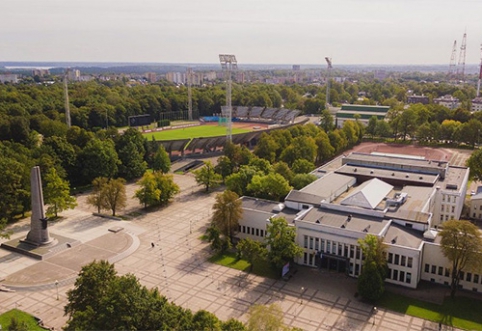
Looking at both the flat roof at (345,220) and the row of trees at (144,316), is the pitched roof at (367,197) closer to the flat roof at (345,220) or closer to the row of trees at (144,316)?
the flat roof at (345,220)

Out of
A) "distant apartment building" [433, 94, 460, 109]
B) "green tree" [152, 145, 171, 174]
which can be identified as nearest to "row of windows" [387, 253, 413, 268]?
"green tree" [152, 145, 171, 174]

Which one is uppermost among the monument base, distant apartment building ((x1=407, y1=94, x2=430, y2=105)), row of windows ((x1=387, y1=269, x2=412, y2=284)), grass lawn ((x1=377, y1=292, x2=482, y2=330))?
distant apartment building ((x1=407, y1=94, x2=430, y2=105))

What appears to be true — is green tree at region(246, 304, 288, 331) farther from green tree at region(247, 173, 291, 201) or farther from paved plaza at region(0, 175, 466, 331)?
green tree at region(247, 173, 291, 201)

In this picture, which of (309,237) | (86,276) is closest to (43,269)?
(86,276)

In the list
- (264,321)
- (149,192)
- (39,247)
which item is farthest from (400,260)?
(39,247)

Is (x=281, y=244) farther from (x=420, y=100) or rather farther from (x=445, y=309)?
(x=420, y=100)

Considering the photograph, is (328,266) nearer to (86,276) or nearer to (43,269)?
(86,276)
